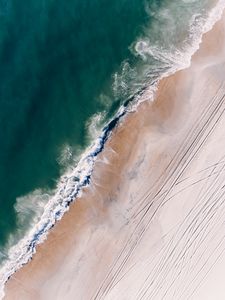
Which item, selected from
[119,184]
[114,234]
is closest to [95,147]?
[119,184]

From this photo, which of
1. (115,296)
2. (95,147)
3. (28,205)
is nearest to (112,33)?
(95,147)

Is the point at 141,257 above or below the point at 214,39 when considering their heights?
below

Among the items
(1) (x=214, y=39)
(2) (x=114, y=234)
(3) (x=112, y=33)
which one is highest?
(3) (x=112, y=33)

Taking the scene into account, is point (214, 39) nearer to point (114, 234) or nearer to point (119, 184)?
point (119, 184)

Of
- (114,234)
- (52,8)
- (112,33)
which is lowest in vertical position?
(114,234)

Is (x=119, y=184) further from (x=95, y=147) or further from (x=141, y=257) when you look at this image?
Result: (x=141, y=257)

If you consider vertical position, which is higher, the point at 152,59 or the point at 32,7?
the point at 32,7
